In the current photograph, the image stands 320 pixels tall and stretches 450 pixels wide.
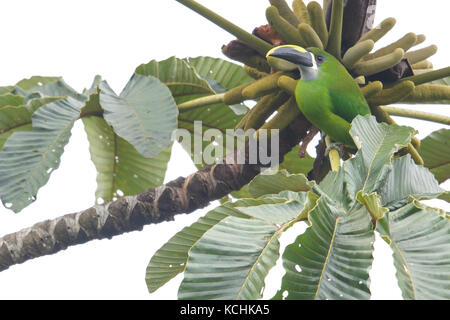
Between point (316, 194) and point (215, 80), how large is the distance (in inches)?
57.5

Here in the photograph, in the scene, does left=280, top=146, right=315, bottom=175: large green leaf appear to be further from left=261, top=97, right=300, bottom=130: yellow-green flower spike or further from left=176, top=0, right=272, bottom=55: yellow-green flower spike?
left=176, top=0, right=272, bottom=55: yellow-green flower spike

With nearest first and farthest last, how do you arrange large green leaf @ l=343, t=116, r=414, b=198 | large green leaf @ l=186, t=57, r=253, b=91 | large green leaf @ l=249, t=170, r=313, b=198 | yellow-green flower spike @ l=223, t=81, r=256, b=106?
large green leaf @ l=343, t=116, r=414, b=198
large green leaf @ l=249, t=170, r=313, b=198
yellow-green flower spike @ l=223, t=81, r=256, b=106
large green leaf @ l=186, t=57, r=253, b=91

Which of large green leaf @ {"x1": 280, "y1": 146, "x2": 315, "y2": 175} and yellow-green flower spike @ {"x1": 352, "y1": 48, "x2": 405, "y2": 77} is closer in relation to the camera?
yellow-green flower spike @ {"x1": 352, "y1": 48, "x2": 405, "y2": 77}

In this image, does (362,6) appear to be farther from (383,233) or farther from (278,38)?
(383,233)

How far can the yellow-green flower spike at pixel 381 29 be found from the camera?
2.54m

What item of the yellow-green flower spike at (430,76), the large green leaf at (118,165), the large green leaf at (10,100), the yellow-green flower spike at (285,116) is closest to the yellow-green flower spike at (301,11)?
the yellow-green flower spike at (285,116)

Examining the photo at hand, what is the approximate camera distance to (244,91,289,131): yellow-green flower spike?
2.56 m

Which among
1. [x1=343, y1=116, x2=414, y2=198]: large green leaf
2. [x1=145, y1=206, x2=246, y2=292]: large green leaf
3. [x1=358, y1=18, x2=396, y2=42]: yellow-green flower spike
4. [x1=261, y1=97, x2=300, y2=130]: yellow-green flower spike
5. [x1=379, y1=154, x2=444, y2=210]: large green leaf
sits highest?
[x1=358, y1=18, x2=396, y2=42]: yellow-green flower spike

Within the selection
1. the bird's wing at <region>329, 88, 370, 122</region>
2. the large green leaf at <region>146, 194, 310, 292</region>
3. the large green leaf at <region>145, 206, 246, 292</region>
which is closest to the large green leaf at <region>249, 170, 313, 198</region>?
the large green leaf at <region>146, 194, 310, 292</region>

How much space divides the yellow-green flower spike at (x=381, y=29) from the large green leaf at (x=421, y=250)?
3.12 feet

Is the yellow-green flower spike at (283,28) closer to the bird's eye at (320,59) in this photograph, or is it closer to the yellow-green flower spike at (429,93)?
the bird's eye at (320,59)

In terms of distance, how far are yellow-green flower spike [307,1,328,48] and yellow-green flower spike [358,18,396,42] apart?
0.19m
